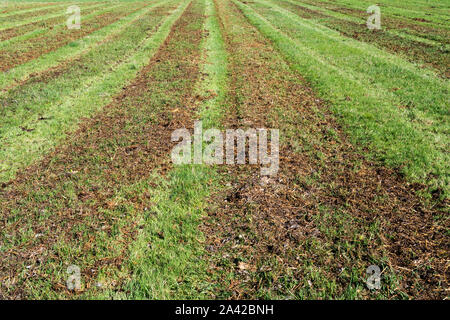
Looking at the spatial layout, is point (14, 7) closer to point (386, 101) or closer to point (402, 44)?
point (402, 44)

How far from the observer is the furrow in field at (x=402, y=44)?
12375mm

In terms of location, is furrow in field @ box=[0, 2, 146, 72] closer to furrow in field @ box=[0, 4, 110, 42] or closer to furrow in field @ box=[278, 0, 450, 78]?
furrow in field @ box=[0, 4, 110, 42]

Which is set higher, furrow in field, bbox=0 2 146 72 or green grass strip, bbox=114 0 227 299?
furrow in field, bbox=0 2 146 72

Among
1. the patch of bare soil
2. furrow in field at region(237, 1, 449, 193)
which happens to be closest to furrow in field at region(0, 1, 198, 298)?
the patch of bare soil

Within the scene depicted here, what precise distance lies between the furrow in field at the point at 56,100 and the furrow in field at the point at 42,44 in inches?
110

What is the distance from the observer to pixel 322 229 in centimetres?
408

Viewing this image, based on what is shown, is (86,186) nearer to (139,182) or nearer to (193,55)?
(139,182)

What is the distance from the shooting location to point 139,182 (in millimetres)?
5180

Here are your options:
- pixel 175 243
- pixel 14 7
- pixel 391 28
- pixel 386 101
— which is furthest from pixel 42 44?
pixel 14 7

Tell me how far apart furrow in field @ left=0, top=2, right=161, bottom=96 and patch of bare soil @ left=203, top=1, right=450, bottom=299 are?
9845 mm

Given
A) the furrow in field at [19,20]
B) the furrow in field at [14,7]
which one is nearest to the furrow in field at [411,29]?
the furrow in field at [19,20]

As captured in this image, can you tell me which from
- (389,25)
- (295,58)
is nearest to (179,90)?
(295,58)

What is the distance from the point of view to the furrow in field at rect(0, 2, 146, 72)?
12809 mm

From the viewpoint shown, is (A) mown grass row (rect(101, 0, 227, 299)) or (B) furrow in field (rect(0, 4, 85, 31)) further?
(B) furrow in field (rect(0, 4, 85, 31))
